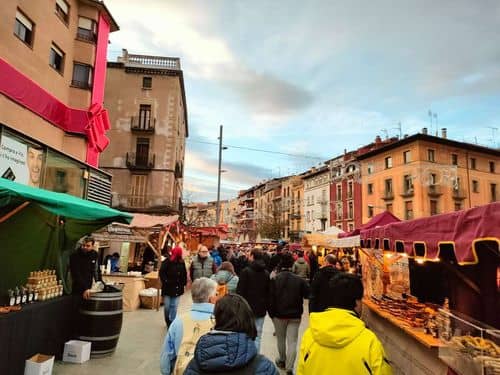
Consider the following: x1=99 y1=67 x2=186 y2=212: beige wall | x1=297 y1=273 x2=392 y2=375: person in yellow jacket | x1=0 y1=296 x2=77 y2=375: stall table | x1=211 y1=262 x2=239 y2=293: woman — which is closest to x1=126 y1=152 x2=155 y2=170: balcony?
x1=99 y1=67 x2=186 y2=212: beige wall

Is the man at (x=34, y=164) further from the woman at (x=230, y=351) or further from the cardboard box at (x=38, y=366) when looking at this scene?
the woman at (x=230, y=351)

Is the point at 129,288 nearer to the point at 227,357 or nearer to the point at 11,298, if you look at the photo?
the point at 11,298

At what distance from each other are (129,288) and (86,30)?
11.1m

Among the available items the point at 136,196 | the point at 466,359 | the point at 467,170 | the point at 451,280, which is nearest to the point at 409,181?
the point at 467,170

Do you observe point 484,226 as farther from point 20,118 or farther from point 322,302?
point 20,118

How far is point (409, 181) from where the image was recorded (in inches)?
1494

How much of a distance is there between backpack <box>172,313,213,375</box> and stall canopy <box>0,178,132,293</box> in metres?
2.60

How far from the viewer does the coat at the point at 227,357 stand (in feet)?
6.10

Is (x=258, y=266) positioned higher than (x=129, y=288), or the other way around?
(x=258, y=266)

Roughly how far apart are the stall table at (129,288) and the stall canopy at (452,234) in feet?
24.2

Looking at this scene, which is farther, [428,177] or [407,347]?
[428,177]

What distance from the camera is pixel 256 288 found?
229 inches

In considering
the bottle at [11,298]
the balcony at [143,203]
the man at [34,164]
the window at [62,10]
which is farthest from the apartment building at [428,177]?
the bottle at [11,298]

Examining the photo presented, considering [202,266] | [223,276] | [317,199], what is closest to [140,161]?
[202,266]
